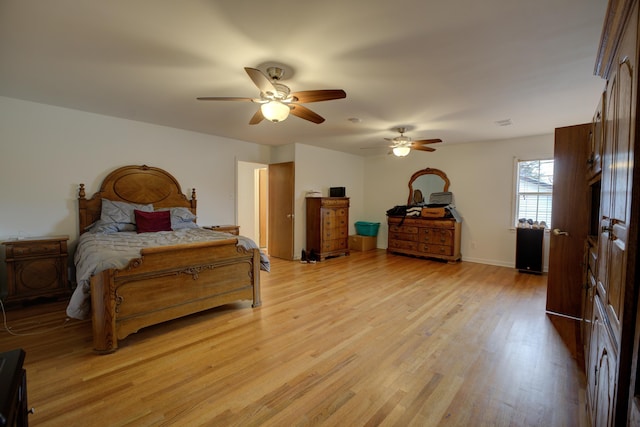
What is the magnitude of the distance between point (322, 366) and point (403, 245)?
14.9 feet

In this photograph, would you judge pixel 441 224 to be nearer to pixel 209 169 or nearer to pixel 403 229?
pixel 403 229

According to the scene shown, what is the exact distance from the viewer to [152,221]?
4055 millimetres

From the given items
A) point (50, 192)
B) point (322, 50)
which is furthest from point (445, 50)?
point (50, 192)

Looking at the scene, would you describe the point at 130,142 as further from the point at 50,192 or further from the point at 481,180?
the point at 481,180

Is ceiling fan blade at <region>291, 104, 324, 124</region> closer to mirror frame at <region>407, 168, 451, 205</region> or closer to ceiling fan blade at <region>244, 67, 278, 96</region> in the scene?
ceiling fan blade at <region>244, 67, 278, 96</region>

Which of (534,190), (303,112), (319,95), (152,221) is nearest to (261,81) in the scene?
(319,95)

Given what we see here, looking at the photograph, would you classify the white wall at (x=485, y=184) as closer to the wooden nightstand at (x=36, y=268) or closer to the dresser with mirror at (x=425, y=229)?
the dresser with mirror at (x=425, y=229)

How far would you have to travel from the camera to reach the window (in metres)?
5.02

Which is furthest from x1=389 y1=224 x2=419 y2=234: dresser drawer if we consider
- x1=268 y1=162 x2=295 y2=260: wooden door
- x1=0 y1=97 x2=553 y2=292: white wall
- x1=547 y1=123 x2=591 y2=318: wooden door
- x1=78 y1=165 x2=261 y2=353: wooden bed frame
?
x1=78 y1=165 x2=261 y2=353: wooden bed frame

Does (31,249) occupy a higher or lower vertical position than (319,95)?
lower

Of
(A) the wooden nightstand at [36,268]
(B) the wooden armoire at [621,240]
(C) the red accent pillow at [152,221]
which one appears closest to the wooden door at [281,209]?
(C) the red accent pillow at [152,221]

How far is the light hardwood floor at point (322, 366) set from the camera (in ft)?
5.56

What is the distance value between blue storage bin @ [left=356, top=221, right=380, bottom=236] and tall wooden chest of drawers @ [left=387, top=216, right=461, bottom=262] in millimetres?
652

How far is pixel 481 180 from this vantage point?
18.6ft
